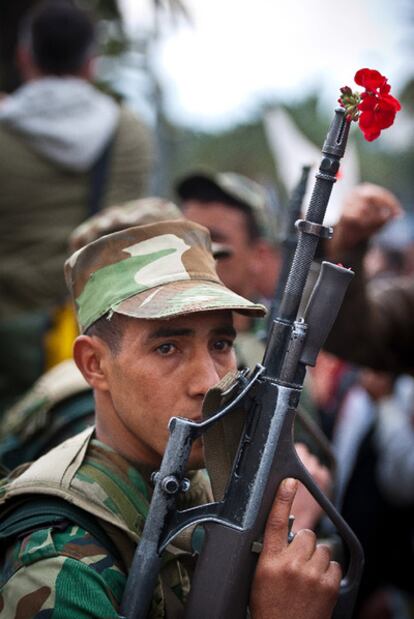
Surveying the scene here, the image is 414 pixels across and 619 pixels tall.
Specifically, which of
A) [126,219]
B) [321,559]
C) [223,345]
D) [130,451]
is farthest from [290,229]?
[321,559]

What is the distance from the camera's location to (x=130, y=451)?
7.90 ft

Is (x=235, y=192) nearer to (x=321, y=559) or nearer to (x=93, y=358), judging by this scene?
(x=93, y=358)

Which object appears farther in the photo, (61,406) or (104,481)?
(61,406)

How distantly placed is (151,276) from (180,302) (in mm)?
154

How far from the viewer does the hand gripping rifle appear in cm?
203

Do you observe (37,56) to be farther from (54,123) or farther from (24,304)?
(24,304)

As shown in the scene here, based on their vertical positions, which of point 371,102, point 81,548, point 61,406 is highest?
point 371,102

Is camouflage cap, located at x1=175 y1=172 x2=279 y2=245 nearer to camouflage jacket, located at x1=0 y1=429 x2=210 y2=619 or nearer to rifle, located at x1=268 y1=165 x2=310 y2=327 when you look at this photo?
rifle, located at x1=268 y1=165 x2=310 y2=327

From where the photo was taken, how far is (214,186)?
15.9 feet

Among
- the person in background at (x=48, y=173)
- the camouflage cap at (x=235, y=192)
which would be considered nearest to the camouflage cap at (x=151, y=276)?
the person in background at (x=48, y=173)

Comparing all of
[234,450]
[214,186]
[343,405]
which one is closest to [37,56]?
[214,186]

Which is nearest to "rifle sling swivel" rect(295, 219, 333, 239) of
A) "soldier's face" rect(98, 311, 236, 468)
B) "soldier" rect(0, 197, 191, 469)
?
"soldier's face" rect(98, 311, 236, 468)

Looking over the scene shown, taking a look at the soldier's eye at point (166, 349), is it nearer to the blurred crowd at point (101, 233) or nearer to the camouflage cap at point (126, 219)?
the camouflage cap at point (126, 219)

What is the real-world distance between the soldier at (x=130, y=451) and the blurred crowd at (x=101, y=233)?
3.21 feet
